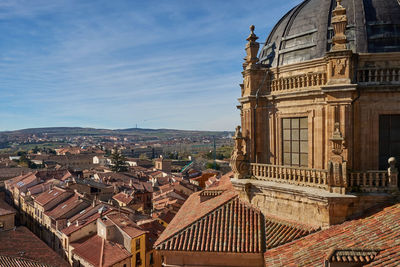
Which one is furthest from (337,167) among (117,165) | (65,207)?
(117,165)

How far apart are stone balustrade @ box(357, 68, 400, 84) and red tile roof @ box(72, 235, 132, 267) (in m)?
26.9

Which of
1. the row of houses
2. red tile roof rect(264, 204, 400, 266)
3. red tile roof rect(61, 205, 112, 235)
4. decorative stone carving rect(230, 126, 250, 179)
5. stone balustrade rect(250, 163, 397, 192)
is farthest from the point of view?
red tile roof rect(61, 205, 112, 235)

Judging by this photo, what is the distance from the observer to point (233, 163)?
1714cm

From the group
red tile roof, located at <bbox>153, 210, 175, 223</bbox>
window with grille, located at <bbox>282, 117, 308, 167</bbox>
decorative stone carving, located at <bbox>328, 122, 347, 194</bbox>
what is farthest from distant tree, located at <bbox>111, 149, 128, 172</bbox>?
decorative stone carving, located at <bbox>328, 122, 347, 194</bbox>

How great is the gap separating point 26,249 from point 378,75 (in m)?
35.6

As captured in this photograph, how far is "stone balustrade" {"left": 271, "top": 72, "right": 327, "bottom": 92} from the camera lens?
1503 cm

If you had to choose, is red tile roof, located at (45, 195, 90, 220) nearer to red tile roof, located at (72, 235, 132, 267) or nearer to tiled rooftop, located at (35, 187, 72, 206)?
tiled rooftop, located at (35, 187, 72, 206)

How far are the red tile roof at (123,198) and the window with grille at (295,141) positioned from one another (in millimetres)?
42679

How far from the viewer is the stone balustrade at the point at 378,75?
1423 cm

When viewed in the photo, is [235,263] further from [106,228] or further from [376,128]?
[106,228]

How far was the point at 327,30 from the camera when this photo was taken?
16.1 meters

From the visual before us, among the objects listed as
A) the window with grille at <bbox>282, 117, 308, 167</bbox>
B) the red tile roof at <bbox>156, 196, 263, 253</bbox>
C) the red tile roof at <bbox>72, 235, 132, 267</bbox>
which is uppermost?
the window with grille at <bbox>282, 117, 308, 167</bbox>

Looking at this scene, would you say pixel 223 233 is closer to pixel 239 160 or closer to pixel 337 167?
pixel 239 160

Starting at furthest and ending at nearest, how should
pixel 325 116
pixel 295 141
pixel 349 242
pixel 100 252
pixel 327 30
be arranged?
pixel 100 252 → pixel 295 141 → pixel 327 30 → pixel 325 116 → pixel 349 242
